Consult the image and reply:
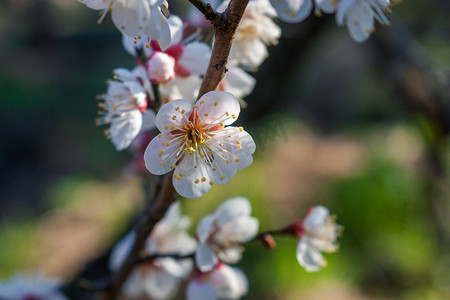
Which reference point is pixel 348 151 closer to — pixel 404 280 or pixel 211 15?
pixel 404 280

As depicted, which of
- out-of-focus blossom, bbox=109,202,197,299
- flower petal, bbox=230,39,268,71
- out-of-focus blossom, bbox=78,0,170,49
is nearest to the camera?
out-of-focus blossom, bbox=78,0,170,49

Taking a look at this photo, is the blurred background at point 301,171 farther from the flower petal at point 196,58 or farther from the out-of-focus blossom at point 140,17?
the out-of-focus blossom at point 140,17

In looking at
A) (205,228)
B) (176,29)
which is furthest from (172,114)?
(205,228)

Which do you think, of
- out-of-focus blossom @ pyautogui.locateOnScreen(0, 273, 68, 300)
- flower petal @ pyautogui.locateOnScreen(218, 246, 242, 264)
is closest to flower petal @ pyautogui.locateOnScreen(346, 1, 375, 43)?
flower petal @ pyautogui.locateOnScreen(218, 246, 242, 264)

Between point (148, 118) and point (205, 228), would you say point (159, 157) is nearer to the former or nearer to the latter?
point (148, 118)

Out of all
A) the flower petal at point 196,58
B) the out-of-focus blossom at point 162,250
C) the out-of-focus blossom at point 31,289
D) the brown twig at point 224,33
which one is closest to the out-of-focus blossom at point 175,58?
the flower petal at point 196,58

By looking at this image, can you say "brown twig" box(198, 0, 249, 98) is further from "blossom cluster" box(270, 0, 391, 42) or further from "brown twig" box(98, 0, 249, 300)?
"blossom cluster" box(270, 0, 391, 42)
